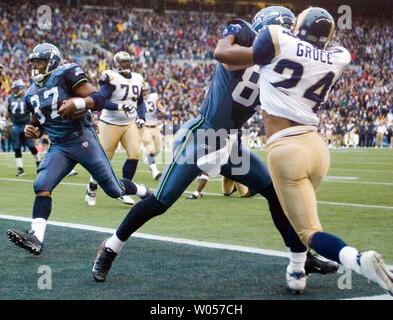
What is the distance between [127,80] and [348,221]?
12.8 ft

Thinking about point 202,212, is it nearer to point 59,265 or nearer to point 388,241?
point 388,241

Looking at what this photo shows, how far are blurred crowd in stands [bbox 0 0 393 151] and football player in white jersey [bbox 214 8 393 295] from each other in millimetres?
25432

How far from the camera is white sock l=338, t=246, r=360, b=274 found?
370 centimetres

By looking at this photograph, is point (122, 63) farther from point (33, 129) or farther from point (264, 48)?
point (264, 48)

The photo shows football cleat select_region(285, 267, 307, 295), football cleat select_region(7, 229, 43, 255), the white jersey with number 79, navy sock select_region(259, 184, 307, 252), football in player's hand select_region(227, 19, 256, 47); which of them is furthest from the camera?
football cleat select_region(7, 229, 43, 255)

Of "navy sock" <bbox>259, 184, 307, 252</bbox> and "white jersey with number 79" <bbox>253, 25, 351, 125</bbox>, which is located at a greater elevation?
"white jersey with number 79" <bbox>253, 25, 351, 125</bbox>

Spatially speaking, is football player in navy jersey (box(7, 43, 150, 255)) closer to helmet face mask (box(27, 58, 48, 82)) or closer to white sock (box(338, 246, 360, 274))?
helmet face mask (box(27, 58, 48, 82))

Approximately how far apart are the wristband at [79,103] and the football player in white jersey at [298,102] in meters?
1.81

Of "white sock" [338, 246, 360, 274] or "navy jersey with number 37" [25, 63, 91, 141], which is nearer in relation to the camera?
"white sock" [338, 246, 360, 274]

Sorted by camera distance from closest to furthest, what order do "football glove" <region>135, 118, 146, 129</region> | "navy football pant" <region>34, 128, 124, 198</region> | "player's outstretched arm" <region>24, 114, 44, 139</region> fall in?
"navy football pant" <region>34, 128, 124, 198</region>
"player's outstretched arm" <region>24, 114, 44, 139</region>
"football glove" <region>135, 118, 146, 129</region>

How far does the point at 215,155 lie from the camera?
4.87 m

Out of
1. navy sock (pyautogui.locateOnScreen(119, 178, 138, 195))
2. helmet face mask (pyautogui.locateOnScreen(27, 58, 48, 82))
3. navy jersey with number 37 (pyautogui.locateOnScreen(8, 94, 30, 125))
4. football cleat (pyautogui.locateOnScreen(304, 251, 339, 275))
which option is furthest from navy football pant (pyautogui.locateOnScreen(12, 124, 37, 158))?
football cleat (pyautogui.locateOnScreen(304, 251, 339, 275))

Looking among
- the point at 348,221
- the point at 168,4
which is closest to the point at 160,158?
the point at 348,221

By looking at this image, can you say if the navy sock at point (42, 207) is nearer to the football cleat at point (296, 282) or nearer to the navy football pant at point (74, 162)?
the navy football pant at point (74, 162)
